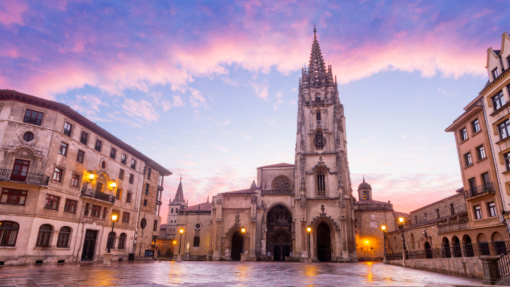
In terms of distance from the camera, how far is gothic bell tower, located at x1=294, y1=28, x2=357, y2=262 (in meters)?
45.9

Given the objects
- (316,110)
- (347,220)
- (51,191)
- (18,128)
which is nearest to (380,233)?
(347,220)

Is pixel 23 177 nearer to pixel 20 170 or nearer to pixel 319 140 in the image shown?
pixel 20 170

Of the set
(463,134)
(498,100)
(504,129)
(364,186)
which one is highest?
(364,186)

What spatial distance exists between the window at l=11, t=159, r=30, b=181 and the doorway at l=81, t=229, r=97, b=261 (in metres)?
9.56

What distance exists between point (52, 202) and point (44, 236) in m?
2.95

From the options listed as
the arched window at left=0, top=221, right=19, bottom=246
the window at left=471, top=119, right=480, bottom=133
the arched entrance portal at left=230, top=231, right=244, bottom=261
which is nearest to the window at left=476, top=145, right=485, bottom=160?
the window at left=471, top=119, right=480, bottom=133

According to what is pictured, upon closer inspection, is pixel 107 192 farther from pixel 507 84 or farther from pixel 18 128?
pixel 507 84

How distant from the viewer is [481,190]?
85.2ft

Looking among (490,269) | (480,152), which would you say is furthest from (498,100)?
(490,269)

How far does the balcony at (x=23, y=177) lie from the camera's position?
24.2 m

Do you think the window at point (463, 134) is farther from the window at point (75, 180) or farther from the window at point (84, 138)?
the window at point (75, 180)

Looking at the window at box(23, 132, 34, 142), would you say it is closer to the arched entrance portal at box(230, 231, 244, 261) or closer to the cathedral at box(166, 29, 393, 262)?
the cathedral at box(166, 29, 393, 262)

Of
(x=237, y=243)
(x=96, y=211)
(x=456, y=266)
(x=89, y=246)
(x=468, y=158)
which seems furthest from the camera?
(x=237, y=243)

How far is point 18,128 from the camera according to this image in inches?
1011
